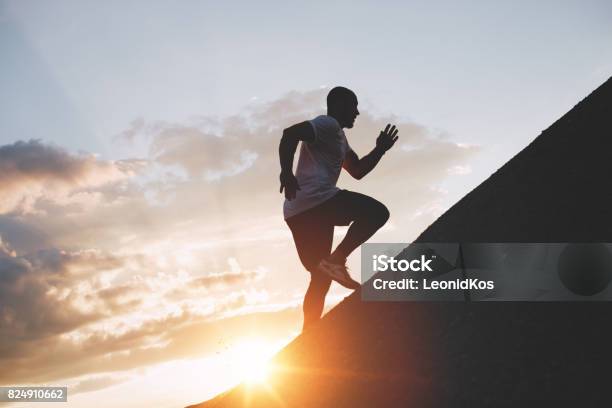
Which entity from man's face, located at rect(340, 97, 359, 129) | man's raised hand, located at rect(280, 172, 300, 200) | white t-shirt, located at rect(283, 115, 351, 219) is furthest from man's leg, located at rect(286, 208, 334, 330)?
man's face, located at rect(340, 97, 359, 129)

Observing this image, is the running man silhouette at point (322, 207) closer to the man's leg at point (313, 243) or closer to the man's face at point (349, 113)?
the man's leg at point (313, 243)

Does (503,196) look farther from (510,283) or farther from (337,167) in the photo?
(337,167)

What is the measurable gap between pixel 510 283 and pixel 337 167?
233 cm

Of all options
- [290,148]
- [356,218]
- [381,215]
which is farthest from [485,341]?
[290,148]

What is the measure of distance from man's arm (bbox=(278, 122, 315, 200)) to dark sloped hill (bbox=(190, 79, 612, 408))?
187cm

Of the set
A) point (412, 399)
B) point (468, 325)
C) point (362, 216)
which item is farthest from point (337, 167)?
point (412, 399)

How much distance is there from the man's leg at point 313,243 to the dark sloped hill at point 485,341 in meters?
0.69

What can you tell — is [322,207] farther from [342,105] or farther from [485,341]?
[485,341]

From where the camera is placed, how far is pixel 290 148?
5934 millimetres

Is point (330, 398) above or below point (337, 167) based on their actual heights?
below

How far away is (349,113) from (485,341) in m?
2.75

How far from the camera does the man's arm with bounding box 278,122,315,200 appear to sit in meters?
5.87

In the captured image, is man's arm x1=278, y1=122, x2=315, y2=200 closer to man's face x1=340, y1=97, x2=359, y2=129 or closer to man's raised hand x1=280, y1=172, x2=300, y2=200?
man's raised hand x1=280, y1=172, x2=300, y2=200

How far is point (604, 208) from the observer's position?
291 inches
